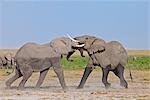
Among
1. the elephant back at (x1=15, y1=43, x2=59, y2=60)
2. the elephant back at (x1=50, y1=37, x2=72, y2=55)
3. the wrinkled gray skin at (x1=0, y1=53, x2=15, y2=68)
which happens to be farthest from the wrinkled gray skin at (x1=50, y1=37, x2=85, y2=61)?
the wrinkled gray skin at (x1=0, y1=53, x2=15, y2=68)

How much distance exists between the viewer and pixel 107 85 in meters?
15.8

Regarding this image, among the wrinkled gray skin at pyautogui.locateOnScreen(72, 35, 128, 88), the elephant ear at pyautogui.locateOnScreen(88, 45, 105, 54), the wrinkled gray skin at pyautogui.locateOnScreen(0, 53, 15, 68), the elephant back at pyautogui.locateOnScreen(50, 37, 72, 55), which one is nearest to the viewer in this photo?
the elephant back at pyautogui.locateOnScreen(50, 37, 72, 55)

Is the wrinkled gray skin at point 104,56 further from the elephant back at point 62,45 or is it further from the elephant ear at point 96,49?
→ the elephant back at point 62,45

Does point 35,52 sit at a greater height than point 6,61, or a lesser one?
greater

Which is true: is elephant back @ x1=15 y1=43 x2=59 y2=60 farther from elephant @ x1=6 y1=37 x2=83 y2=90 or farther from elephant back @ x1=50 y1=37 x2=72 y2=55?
elephant back @ x1=50 y1=37 x2=72 y2=55

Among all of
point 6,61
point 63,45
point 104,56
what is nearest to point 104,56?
point 104,56

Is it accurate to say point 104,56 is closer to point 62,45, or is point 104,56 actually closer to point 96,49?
point 96,49

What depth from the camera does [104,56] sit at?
15.8 metres

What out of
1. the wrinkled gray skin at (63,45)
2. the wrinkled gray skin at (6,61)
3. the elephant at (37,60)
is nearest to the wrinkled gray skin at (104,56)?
the wrinkled gray skin at (63,45)

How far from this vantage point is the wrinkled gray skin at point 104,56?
15750 millimetres

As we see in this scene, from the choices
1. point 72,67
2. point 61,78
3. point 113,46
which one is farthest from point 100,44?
point 72,67

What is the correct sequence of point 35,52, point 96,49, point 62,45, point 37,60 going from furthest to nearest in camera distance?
point 96,49
point 62,45
point 35,52
point 37,60

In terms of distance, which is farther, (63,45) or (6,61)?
(6,61)

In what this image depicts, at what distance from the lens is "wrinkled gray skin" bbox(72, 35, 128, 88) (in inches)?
620
